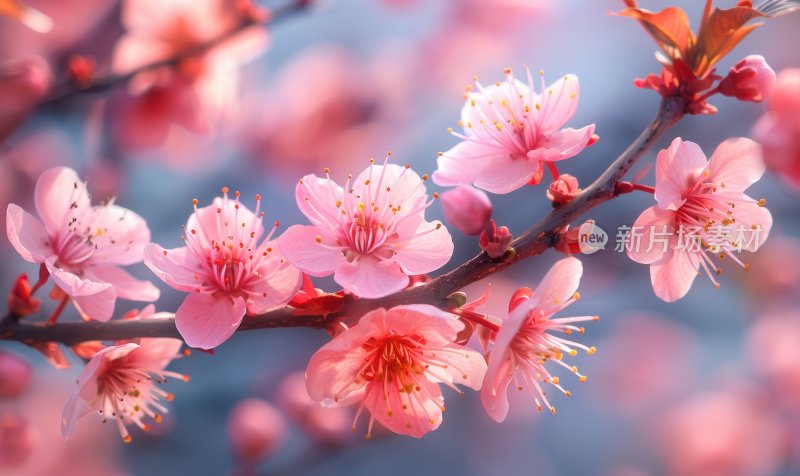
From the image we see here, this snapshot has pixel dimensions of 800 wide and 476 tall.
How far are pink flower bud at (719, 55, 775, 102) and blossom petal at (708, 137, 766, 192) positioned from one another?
0.18 feet

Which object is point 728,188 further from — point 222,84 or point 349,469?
point 349,469

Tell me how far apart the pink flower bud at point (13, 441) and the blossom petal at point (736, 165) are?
120cm

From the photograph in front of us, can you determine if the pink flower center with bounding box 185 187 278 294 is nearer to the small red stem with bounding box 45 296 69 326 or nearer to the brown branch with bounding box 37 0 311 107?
the small red stem with bounding box 45 296 69 326

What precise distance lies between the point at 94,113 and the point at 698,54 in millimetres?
1291

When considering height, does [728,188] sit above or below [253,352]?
above

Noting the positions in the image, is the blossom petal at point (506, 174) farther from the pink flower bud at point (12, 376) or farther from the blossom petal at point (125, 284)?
the pink flower bud at point (12, 376)

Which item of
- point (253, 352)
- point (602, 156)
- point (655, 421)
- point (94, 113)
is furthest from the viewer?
point (655, 421)

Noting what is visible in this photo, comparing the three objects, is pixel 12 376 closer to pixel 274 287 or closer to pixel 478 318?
pixel 274 287

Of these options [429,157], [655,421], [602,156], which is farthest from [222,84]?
[655,421]

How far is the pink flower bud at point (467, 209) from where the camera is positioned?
612mm

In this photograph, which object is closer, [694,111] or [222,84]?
[694,111]

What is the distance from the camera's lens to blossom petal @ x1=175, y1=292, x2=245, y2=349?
24.8 inches

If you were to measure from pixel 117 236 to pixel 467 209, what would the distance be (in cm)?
47

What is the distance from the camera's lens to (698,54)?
718mm
